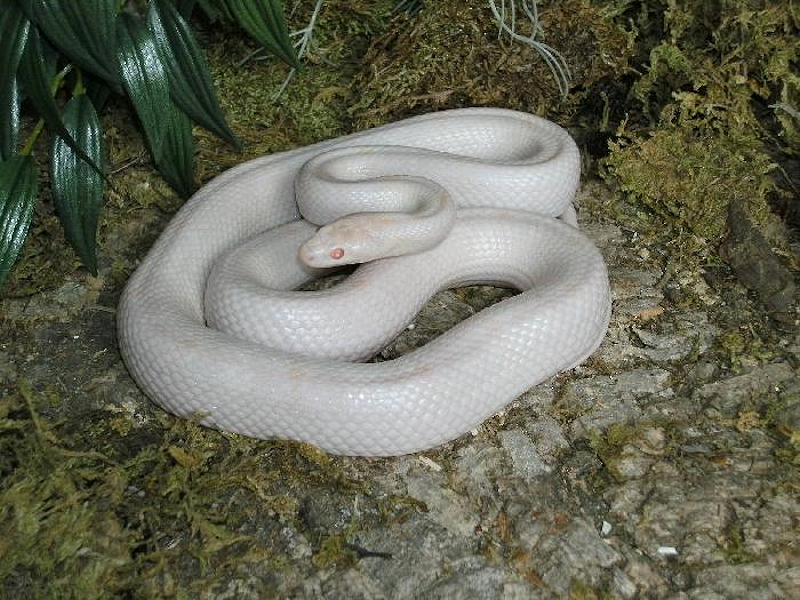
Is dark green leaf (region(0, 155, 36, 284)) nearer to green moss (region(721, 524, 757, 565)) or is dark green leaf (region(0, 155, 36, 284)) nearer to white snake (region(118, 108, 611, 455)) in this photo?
white snake (region(118, 108, 611, 455))

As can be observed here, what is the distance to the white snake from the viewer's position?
132 inches

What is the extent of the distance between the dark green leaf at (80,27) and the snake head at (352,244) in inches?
46.2

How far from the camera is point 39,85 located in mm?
3932

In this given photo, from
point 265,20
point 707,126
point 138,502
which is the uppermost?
point 265,20

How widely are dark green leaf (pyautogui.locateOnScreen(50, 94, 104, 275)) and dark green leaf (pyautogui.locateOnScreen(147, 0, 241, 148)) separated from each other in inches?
17.0

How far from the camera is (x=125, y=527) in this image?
315 cm

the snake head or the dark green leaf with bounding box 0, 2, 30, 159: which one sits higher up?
the dark green leaf with bounding box 0, 2, 30, 159

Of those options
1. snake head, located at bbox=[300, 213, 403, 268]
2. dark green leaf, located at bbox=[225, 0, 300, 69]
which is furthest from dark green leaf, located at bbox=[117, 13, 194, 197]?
snake head, located at bbox=[300, 213, 403, 268]

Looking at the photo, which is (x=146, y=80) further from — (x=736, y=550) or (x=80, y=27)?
(x=736, y=550)

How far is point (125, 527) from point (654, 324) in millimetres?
2506

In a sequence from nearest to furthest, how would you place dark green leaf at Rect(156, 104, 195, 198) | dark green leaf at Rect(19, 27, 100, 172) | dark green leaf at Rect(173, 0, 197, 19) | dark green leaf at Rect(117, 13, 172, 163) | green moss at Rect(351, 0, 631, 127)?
dark green leaf at Rect(19, 27, 100, 172), dark green leaf at Rect(117, 13, 172, 163), dark green leaf at Rect(173, 0, 197, 19), dark green leaf at Rect(156, 104, 195, 198), green moss at Rect(351, 0, 631, 127)

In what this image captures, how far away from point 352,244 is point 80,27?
1539 mm

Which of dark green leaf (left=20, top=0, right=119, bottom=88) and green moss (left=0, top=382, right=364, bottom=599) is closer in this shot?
green moss (left=0, top=382, right=364, bottom=599)

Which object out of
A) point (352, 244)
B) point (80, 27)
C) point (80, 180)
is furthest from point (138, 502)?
point (80, 27)
